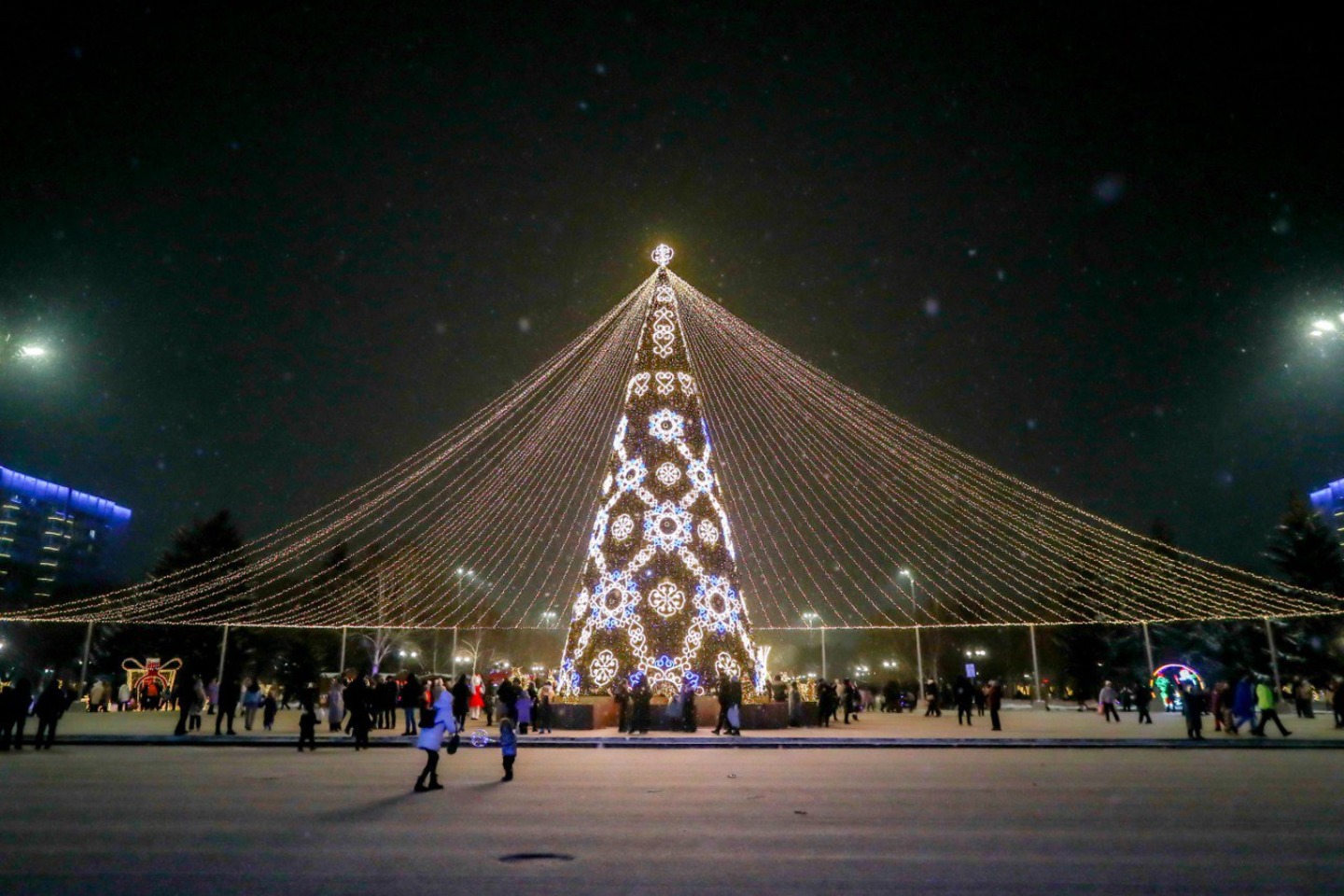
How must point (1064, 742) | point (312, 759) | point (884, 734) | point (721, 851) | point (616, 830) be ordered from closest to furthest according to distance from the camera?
1. point (721, 851)
2. point (616, 830)
3. point (312, 759)
4. point (1064, 742)
5. point (884, 734)

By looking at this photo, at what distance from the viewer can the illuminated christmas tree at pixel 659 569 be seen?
830 inches

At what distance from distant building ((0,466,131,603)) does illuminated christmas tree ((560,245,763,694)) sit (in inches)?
4328

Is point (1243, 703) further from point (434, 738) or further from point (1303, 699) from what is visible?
point (434, 738)

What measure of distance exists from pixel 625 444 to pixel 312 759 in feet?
33.3

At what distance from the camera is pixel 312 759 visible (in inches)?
609

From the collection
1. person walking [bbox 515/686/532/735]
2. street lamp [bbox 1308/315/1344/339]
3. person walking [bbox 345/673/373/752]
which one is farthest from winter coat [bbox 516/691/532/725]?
street lamp [bbox 1308/315/1344/339]

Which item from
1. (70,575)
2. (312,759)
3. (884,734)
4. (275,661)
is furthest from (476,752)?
(70,575)

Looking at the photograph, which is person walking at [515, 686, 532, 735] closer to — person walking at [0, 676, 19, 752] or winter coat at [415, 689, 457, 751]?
winter coat at [415, 689, 457, 751]

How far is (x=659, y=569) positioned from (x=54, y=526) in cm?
13781

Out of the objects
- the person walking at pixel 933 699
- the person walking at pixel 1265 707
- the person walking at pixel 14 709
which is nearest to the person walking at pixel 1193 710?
the person walking at pixel 1265 707

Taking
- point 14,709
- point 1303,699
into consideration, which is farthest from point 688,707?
point 1303,699

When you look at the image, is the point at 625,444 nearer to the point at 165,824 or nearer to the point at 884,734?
the point at 884,734

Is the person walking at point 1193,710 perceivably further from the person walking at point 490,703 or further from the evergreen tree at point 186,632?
the evergreen tree at point 186,632

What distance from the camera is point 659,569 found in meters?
21.1
